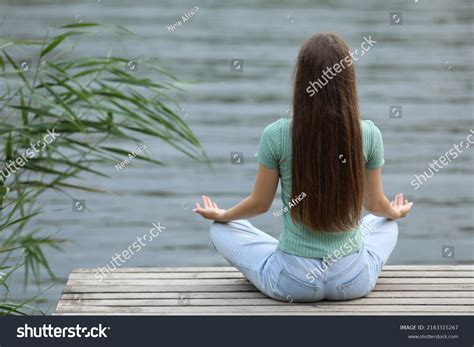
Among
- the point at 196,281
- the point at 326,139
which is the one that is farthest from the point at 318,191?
the point at 196,281

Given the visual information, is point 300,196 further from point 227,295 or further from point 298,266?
point 227,295

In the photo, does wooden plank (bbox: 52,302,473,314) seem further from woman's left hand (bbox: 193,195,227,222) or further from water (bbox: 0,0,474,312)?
water (bbox: 0,0,474,312)

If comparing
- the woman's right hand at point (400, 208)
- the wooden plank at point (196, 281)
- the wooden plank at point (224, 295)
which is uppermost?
the woman's right hand at point (400, 208)

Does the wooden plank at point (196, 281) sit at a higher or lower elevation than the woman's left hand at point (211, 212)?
lower

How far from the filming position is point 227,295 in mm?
3930

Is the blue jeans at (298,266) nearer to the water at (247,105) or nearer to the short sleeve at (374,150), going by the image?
the short sleeve at (374,150)

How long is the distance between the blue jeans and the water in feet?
5.19

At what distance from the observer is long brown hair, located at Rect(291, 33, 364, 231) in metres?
3.53

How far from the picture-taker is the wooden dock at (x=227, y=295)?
375 centimetres

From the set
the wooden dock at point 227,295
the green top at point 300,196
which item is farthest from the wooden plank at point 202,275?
the green top at point 300,196

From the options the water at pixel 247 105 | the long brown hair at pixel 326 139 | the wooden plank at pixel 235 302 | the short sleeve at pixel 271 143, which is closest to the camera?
the long brown hair at pixel 326 139

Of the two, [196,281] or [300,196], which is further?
[196,281]

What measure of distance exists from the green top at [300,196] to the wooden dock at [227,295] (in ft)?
0.65

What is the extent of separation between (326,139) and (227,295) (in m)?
0.72
